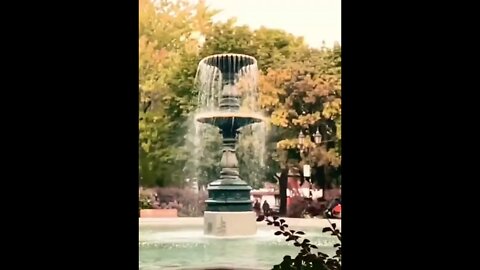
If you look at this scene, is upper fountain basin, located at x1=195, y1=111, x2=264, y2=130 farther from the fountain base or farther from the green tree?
the fountain base

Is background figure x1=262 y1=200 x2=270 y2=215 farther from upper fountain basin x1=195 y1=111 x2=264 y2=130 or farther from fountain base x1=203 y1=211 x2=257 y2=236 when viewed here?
upper fountain basin x1=195 y1=111 x2=264 y2=130

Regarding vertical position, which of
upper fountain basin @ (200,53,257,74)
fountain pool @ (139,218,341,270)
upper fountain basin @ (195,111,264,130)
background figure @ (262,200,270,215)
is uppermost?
upper fountain basin @ (200,53,257,74)

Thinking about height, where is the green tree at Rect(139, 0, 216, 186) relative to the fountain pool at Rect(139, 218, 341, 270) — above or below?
above

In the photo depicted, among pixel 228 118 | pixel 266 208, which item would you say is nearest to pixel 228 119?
pixel 228 118

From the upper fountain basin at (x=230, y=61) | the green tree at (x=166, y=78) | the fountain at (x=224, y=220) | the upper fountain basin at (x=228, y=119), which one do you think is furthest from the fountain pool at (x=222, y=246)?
the upper fountain basin at (x=230, y=61)

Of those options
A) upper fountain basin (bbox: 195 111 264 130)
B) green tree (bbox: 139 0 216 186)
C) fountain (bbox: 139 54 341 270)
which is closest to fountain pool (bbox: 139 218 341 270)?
fountain (bbox: 139 54 341 270)

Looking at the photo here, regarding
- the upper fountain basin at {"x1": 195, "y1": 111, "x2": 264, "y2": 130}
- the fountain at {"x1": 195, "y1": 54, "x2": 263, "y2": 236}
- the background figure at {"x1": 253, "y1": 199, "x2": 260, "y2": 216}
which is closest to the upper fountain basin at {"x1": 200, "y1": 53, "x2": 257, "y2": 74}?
the fountain at {"x1": 195, "y1": 54, "x2": 263, "y2": 236}
